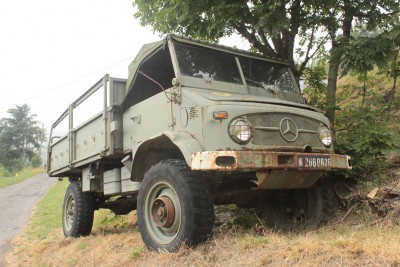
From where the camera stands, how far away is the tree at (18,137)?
144 feet

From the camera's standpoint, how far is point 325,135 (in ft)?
16.0

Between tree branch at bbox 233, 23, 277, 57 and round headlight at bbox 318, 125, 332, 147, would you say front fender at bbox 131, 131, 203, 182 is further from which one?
tree branch at bbox 233, 23, 277, 57

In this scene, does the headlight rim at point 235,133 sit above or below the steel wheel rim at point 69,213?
above

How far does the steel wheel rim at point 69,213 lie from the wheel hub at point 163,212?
362 cm

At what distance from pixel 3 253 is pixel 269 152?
659 cm

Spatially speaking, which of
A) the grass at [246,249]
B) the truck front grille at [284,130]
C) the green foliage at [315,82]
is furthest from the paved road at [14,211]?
the green foliage at [315,82]

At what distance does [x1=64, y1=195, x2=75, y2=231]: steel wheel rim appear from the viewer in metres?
7.78

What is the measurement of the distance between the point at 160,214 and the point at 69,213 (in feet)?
13.6

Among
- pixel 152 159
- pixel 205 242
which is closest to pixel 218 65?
pixel 152 159

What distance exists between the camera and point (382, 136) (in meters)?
5.69

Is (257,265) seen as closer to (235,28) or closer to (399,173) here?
(399,173)

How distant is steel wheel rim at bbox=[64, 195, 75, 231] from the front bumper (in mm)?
4667

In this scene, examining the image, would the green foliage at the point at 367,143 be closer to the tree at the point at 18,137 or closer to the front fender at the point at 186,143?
the front fender at the point at 186,143

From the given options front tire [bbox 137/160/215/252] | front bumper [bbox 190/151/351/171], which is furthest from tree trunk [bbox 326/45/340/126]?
front tire [bbox 137/160/215/252]
